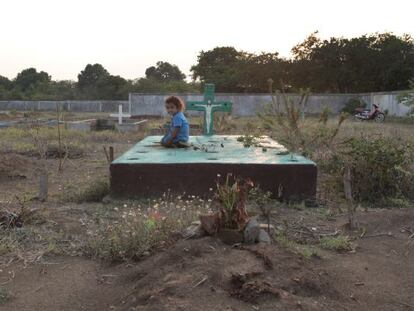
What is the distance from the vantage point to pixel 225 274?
3350 mm

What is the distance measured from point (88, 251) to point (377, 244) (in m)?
2.31

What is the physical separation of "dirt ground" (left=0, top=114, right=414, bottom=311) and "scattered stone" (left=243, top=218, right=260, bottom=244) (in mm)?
112

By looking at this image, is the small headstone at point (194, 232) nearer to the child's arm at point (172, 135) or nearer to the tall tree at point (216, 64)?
the child's arm at point (172, 135)

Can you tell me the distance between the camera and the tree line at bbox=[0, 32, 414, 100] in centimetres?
4112

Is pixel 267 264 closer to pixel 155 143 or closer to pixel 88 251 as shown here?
pixel 88 251

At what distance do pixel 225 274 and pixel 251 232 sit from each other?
2.34 ft

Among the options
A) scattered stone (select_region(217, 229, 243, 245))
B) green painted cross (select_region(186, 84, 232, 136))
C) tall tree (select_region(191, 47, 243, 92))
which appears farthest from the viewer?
tall tree (select_region(191, 47, 243, 92))

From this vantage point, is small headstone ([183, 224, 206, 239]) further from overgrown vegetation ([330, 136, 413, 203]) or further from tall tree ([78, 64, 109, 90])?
tall tree ([78, 64, 109, 90])

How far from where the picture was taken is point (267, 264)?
355 centimetres

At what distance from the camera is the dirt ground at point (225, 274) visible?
10.2 feet

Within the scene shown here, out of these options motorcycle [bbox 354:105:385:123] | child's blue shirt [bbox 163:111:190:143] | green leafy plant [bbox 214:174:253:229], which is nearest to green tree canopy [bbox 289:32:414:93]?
motorcycle [bbox 354:105:385:123]

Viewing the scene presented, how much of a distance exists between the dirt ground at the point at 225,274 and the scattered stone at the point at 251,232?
0.11m

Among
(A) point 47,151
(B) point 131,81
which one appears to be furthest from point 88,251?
(B) point 131,81

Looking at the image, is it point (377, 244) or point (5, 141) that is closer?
point (377, 244)
